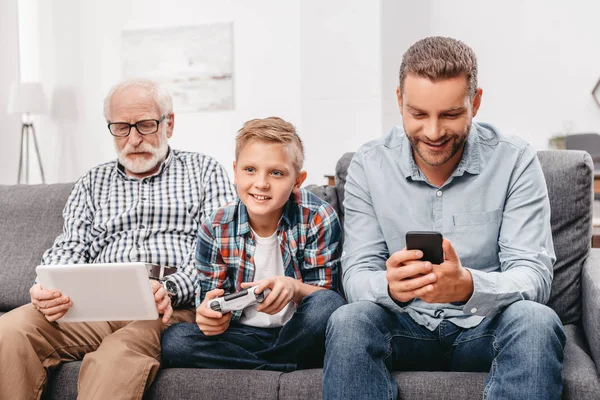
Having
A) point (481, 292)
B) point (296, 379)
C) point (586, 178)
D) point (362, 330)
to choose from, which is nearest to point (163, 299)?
point (296, 379)

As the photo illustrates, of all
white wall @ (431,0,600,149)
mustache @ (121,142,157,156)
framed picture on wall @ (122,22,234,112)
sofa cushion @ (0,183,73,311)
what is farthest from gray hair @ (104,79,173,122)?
white wall @ (431,0,600,149)

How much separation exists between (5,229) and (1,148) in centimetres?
342

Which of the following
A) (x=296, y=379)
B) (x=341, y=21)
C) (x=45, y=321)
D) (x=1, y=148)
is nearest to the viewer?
(x=296, y=379)

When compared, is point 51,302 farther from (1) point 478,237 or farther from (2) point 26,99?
(2) point 26,99

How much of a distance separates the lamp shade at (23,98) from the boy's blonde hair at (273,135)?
12.9 feet

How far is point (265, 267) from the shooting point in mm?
1718

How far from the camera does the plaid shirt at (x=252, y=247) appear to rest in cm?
171

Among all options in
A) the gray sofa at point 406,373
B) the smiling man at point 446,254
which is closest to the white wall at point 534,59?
the gray sofa at point 406,373

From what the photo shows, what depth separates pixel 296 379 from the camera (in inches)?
59.2

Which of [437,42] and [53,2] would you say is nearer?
[437,42]

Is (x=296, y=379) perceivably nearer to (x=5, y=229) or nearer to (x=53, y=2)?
(x=5, y=229)

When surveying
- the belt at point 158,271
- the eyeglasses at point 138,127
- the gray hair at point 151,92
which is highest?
the gray hair at point 151,92

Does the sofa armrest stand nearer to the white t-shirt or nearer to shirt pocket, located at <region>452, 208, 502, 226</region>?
shirt pocket, located at <region>452, 208, 502, 226</region>

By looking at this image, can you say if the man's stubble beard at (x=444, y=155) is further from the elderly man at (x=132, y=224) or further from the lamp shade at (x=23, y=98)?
the lamp shade at (x=23, y=98)
